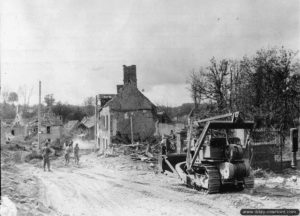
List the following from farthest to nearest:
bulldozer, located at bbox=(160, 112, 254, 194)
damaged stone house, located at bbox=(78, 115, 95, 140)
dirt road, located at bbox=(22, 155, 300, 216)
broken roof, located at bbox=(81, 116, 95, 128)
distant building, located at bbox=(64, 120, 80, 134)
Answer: distant building, located at bbox=(64, 120, 80, 134)
broken roof, located at bbox=(81, 116, 95, 128)
damaged stone house, located at bbox=(78, 115, 95, 140)
bulldozer, located at bbox=(160, 112, 254, 194)
dirt road, located at bbox=(22, 155, 300, 216)

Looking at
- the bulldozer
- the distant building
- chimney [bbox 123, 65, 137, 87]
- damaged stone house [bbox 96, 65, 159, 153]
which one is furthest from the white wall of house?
the distant building

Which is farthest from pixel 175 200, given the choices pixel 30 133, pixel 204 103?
pixel 30 133

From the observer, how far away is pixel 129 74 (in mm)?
38625

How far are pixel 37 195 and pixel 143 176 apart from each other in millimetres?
6755

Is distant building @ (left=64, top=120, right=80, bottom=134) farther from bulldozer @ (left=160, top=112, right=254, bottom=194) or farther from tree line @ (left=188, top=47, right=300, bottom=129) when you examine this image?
bulldozer @ (left=160, top=112, right=254, bottom=194)

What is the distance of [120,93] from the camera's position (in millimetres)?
37375

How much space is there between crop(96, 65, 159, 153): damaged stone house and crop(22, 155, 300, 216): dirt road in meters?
19.4

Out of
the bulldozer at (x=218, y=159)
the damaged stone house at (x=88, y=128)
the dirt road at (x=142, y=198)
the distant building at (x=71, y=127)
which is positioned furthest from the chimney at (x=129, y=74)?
the distant building at (x=71, y=127)

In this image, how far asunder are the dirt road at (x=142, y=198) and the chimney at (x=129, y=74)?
21.7m

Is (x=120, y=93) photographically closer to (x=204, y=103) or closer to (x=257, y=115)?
(x=204, y=103)

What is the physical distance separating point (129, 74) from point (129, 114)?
14.8ft

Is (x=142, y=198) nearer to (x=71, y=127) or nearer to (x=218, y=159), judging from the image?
(x=218, y=159)

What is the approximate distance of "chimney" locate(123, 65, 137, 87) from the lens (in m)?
38.4

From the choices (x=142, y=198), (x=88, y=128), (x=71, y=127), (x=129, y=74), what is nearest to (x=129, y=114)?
(x=129, y=74)
